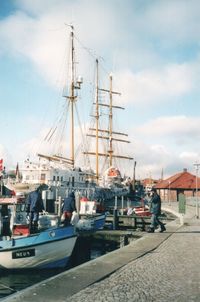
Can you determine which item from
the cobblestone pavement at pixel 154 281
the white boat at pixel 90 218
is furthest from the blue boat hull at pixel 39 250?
the white boat at pixel 90 218

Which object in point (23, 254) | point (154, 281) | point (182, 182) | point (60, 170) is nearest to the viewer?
point (154, 281)

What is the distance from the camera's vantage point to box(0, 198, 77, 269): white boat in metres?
13.9

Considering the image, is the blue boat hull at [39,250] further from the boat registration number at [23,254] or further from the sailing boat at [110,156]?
the sailing boat at [110,156]

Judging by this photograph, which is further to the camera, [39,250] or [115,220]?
[115,220]

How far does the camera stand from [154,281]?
27.2 feet

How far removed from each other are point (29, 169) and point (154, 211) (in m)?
32.5

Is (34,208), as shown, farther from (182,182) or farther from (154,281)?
(182,182)

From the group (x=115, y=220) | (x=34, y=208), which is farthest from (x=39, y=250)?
(x=115, y=220)

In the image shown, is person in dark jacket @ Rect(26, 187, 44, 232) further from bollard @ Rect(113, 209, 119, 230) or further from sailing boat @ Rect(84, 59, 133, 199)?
sailing boat @ Rect(84, 59, 133, 199)

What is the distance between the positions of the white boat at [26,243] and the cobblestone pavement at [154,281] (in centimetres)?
401

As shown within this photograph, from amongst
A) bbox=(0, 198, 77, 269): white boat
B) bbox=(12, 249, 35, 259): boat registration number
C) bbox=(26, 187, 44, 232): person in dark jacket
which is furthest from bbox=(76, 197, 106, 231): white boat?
bbox=(12, 249, 35, 259): boat registration number

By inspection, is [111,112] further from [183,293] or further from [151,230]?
[183,293]

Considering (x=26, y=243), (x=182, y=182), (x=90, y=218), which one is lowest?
(x=26, y=243)

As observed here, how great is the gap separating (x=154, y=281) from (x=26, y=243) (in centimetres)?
692
